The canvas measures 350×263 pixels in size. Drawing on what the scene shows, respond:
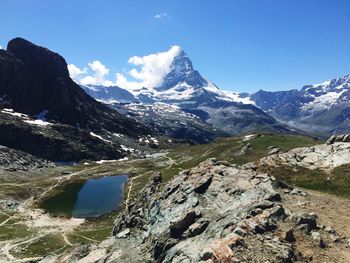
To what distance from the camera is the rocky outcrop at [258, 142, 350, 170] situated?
6700 cm

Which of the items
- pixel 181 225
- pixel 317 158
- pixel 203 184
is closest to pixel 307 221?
pixel 181 225

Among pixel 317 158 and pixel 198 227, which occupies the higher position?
pixel 317 158

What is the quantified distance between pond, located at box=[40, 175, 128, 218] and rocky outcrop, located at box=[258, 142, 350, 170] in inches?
2814

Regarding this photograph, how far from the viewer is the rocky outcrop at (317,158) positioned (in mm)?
67000

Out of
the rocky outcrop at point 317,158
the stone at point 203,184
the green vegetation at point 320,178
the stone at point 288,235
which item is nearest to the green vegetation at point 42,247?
the stone at point 203,184

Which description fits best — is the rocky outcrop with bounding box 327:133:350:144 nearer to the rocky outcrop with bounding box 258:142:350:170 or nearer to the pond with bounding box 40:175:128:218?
the rocky outcrop with bounding box 258:142:350:170

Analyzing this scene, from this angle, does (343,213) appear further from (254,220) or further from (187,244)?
(187,244)

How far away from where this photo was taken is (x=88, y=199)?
154625 millimetres

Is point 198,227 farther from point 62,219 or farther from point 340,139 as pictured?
point 62,219

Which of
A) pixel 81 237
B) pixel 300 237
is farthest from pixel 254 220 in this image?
pixel 81 237

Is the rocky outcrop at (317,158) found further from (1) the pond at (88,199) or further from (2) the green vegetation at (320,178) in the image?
(1) the pond at (88,199)

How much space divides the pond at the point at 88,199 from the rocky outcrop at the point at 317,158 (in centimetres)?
7148

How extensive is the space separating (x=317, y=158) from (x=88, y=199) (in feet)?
338

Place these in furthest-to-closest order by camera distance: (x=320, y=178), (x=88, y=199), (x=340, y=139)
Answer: (x=88, y=199)
(x=340, y=139)
(x=320, y=178)
